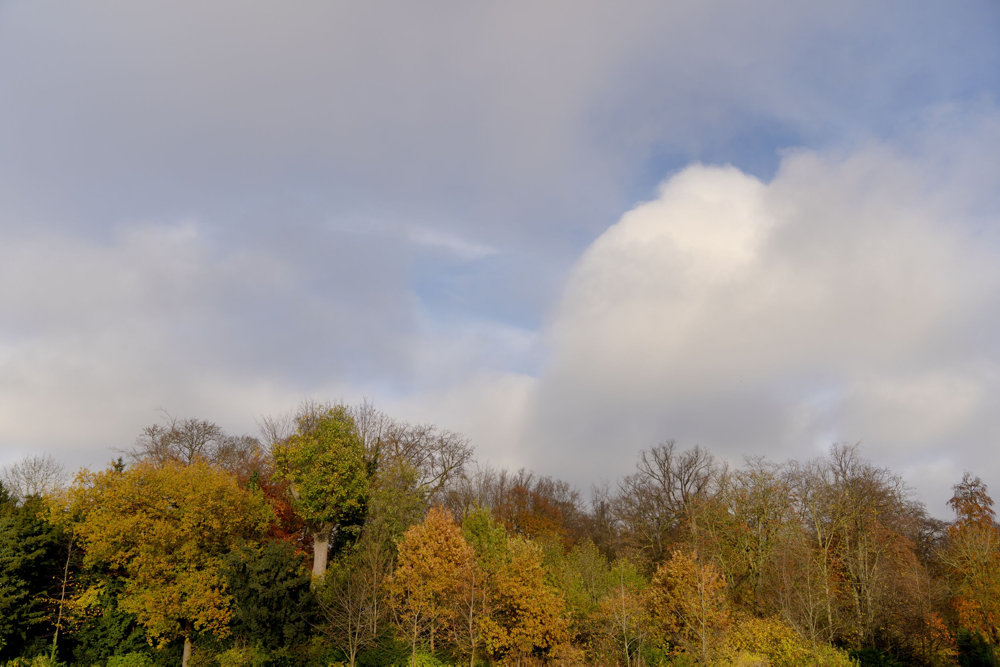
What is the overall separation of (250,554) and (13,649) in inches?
489

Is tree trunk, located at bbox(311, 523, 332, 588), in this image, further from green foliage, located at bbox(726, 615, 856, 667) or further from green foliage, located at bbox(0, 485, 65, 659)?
green foliage, located at bbox(726, 615, 856, 667)

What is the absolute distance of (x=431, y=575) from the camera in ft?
82.5

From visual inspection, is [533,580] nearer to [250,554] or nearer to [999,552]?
[250,554]

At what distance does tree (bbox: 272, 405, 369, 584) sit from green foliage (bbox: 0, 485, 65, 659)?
11.5 metres

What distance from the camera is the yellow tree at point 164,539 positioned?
28.5 meters

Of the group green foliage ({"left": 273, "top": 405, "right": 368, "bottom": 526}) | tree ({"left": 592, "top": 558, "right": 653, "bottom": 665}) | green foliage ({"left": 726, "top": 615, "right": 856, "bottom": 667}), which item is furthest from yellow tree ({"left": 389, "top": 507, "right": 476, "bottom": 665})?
green foliage ({"left": 726, "top": 615, "right": 856, "bottom": 667})

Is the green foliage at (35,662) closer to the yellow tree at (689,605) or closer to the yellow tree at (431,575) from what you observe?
the yellow tree at (431,575)

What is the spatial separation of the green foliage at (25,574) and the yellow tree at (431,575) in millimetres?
18329

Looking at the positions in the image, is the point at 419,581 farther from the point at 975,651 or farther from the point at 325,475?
the point at 975,651

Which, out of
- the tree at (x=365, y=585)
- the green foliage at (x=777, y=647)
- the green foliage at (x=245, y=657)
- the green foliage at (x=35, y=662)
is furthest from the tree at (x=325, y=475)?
the green foliage at (x=777, y=647)

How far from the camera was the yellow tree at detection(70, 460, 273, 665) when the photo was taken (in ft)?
93.7

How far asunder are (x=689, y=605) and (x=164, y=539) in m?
24.9

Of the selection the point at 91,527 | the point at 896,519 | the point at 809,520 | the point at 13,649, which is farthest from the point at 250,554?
the point at 896,519

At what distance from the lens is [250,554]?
27.8 metres
